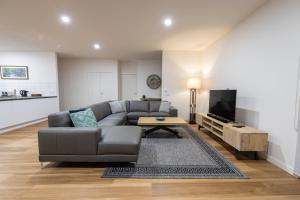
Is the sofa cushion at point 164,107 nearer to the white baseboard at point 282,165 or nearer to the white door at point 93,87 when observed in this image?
the white baseboard at point 282,165

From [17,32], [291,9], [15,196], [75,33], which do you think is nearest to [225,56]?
[291,9]

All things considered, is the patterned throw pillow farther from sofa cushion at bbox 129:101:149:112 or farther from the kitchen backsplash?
the kitchen backsplash

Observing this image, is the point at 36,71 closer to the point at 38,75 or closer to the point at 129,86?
the point at 38,75

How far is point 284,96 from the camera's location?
2336mm

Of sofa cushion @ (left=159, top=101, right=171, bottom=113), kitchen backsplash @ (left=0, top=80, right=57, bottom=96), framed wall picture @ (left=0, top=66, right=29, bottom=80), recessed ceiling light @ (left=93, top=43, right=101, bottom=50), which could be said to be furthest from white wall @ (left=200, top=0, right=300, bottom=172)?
framed wall picture @ (left=0, top=66, right=29, bottom=80)

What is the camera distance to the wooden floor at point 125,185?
5.78 feet

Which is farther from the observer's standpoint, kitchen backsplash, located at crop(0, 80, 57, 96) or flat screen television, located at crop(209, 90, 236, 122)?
kitchen backsplash, located at crop(0, 80, 57, 96)

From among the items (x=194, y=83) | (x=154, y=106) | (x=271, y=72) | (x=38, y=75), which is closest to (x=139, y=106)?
(x=154, y=106)

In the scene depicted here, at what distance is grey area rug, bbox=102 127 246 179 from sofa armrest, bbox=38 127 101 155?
449mm

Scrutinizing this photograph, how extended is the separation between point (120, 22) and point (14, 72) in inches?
206

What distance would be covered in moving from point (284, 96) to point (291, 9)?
3.96ft

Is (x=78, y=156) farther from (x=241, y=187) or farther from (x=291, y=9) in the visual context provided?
(x=291, y=9)

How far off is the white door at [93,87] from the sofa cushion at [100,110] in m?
3.04

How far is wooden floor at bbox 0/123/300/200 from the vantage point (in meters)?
1.76
